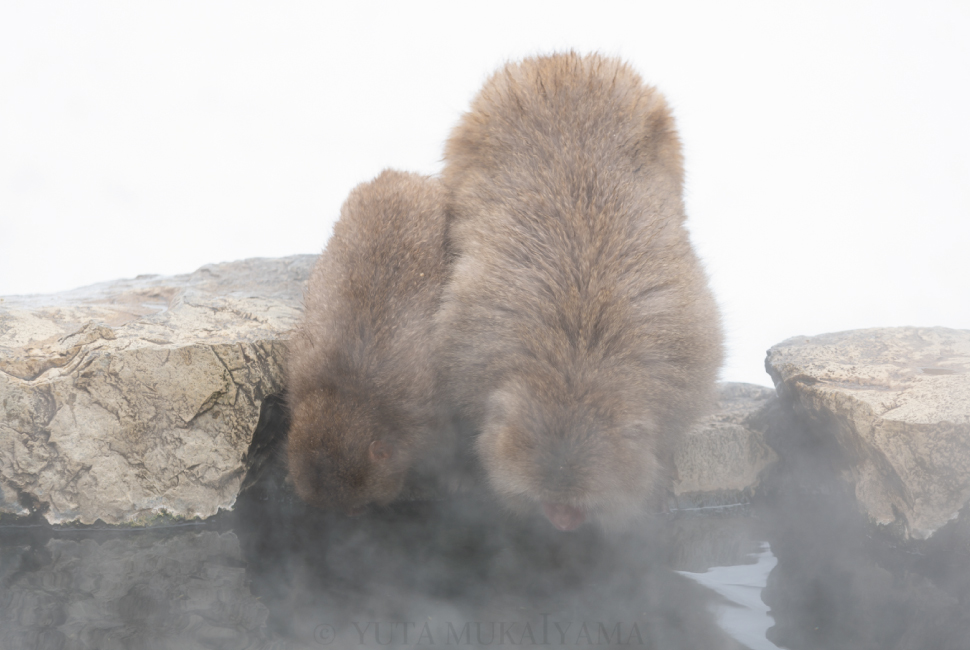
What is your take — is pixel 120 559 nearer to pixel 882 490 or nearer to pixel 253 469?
pixel 253 469

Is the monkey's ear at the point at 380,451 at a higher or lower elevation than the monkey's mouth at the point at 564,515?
higher

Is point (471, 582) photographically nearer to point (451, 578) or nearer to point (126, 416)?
point (451, 578)

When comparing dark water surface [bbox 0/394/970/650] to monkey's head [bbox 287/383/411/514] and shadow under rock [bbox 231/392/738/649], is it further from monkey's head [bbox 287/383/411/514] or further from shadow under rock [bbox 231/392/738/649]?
monkey's head [bbox 287/383/411/514]

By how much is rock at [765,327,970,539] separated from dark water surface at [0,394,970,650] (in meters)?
0.11

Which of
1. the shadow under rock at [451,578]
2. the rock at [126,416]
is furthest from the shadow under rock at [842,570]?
the rock at [126,416]

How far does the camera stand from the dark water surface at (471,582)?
1.90 m

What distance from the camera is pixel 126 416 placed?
2645mm

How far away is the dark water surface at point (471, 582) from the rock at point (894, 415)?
0.11m

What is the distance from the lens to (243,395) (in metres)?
2.74

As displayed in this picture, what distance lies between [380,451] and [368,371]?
29cm

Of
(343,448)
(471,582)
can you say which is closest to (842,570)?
(471,582)

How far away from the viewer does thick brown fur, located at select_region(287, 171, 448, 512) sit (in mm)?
2398

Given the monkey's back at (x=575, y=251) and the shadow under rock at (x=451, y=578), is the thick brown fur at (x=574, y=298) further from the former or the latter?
the shadow under rock at (x=451, y=578)

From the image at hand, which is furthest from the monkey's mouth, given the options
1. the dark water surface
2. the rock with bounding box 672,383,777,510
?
the rock with bounding box 672,383,777,510
